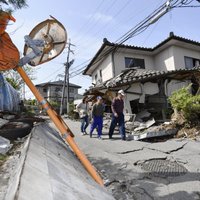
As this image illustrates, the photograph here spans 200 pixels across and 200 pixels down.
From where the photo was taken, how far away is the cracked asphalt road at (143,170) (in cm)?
358

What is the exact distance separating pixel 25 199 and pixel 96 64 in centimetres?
1914

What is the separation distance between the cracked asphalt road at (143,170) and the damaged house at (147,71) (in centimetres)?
483

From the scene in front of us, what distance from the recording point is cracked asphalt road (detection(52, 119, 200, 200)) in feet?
11.7

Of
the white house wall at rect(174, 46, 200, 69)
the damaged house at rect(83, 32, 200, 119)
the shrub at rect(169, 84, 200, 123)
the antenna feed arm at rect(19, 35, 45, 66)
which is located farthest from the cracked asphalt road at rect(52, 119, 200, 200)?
the white house wall at rect(174, 46, 200, 69)

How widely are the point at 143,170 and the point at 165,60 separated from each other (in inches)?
555

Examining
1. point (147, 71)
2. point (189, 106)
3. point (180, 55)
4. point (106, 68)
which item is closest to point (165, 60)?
point (180, 55)

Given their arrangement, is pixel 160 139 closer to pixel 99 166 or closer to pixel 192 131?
pixel 192 131

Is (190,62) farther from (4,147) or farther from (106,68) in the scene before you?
(4,147)

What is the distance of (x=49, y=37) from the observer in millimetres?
5062

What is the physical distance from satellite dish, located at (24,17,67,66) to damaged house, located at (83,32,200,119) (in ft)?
23.4

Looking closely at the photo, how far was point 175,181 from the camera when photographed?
4043 millimetres

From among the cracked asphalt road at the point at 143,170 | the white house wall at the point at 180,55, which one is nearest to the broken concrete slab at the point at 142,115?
the cracked asphalt road at the point at 143,170

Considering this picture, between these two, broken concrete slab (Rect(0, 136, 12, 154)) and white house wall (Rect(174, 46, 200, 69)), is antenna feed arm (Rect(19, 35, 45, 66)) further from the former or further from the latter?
white house wall (Rect(174, 46, 200, 69))

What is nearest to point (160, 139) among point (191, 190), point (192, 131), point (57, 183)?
point (192, 131)
